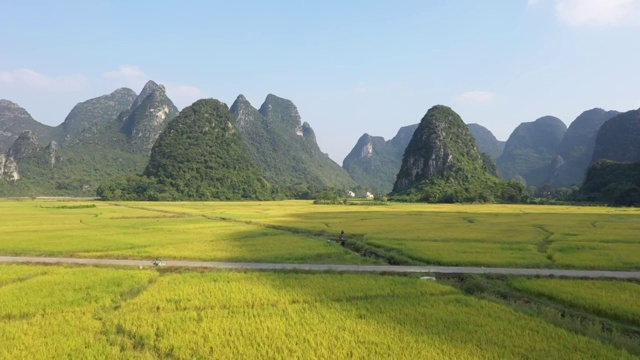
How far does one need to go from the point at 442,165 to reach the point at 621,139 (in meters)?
63.0

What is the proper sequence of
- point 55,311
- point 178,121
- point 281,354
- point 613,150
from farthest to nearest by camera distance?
point 613,150 → point 178,121 → point 55,311 → point 281,354

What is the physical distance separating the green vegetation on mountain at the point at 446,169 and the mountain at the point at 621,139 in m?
47.5

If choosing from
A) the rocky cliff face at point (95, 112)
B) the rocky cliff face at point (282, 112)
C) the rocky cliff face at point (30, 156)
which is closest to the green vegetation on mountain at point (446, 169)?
the rocky cliff face at point (30, 156)

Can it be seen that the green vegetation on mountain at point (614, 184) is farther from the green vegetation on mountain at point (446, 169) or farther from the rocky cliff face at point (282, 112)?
the rocky cliff face at point (282, 112)

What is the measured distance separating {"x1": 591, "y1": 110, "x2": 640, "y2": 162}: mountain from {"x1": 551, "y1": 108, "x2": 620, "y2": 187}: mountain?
24147 millimetres

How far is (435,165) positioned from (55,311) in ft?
286

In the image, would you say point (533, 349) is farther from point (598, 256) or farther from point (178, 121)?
point (178, 121)

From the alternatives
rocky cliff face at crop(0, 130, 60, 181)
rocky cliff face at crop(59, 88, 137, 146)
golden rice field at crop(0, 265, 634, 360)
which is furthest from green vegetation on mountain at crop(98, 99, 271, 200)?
rocky cliff face at crop(59, 88, 137, 146)

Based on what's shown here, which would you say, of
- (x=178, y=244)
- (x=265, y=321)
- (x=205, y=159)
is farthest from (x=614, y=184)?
(x=265, y=321)

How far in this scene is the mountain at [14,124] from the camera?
14638 cm

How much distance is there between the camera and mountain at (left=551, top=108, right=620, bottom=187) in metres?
144

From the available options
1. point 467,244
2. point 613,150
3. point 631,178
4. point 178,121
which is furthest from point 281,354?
point 613,150

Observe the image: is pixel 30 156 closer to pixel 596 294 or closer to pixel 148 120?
pixel 148 120

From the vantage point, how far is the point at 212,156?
302ft
